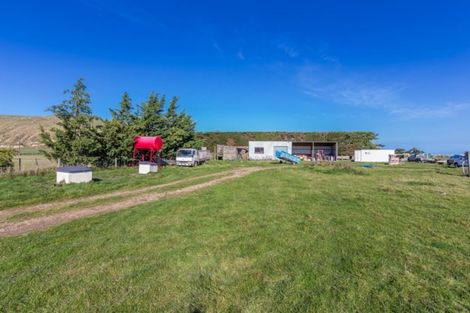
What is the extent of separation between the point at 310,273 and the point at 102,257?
308cm

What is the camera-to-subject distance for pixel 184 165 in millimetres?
24797

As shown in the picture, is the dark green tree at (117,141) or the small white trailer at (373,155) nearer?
the dark green tree at (117,141)

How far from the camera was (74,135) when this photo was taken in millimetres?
18703

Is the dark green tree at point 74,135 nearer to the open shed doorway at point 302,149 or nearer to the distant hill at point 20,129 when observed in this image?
the open shed doorway at point 302,149

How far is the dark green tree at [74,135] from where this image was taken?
18094 millimetres

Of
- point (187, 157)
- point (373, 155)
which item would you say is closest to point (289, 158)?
point (187, 157)

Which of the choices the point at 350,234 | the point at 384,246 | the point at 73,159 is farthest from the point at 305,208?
the point at 73,159

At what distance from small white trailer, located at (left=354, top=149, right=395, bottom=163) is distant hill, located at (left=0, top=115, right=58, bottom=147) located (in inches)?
2726

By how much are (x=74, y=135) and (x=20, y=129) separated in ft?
247

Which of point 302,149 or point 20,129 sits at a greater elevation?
point 20,129

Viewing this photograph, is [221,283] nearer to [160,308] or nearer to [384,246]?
[160,308]

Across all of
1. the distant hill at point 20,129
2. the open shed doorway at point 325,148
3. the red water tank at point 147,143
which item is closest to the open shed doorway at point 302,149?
the open shed doorway at point 325,148

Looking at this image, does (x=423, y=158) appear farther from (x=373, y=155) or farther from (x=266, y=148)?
(x=266, y=148)

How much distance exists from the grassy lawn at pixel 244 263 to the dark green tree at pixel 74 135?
1483 cm
